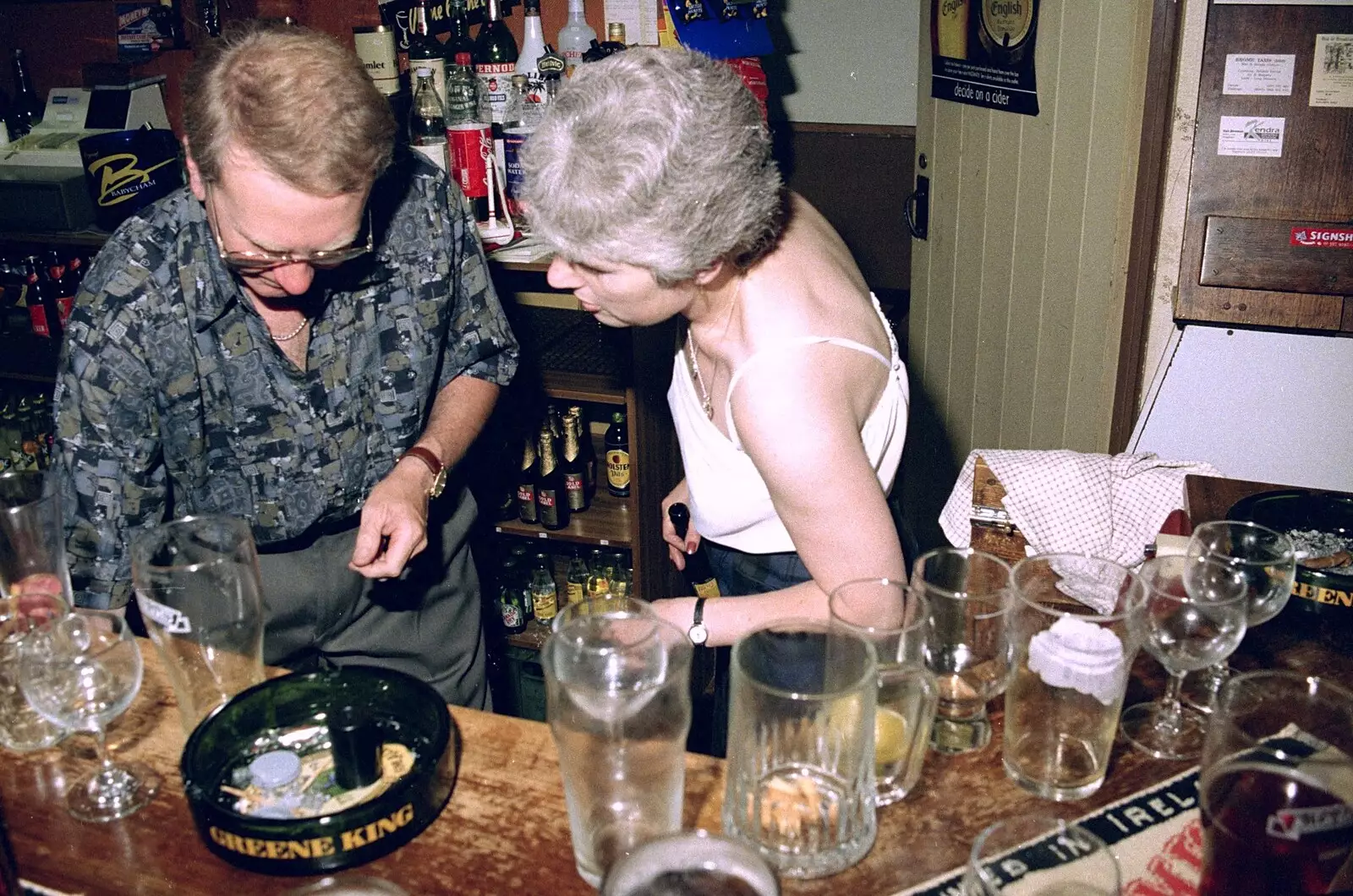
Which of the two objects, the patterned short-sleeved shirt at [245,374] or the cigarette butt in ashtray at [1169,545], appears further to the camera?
the patterned short-sleeved shirt at [245,374]

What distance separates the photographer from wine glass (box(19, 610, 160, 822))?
1.06 m

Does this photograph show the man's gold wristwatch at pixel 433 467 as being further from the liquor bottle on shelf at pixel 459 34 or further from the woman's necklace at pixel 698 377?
the liquor bottle on shelf at pixel 459 34

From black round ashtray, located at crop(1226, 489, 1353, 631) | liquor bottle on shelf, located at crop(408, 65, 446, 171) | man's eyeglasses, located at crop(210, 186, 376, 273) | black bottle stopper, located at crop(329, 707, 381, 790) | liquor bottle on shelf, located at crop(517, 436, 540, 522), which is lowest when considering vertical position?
liquor bottle on shelf, located at crop(517, 436, 540, 522)

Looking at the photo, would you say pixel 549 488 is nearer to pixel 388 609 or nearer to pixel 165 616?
pixel 388 609

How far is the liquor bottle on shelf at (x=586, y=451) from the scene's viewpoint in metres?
2.97

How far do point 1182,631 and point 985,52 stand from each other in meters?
2.19

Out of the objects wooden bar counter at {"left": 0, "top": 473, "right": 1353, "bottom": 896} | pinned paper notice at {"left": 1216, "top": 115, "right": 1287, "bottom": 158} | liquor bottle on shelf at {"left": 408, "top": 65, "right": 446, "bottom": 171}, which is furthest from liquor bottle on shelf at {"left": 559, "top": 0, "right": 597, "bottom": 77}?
wooden bar counter at {"left": 0, "top": 473, "right": 1353, "bottom": 896}

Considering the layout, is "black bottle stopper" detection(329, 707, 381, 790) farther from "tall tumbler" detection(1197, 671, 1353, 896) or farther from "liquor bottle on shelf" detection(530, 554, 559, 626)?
"liquor bottle on shelf" detection(530, 554, 559, 626)

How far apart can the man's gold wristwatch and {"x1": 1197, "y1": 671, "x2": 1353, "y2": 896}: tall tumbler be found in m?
1.29

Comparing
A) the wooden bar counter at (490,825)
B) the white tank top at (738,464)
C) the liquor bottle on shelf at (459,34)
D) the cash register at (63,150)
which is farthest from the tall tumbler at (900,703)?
the cash register at (63,150)

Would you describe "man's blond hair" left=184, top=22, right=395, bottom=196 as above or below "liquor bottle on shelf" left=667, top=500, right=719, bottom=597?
above

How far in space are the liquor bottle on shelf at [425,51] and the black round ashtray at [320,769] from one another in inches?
80.6

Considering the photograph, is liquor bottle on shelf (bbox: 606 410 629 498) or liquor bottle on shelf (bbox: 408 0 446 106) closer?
liquor bottle on shelf (bbox: 408 0 446 106)

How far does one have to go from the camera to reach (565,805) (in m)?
1.07
